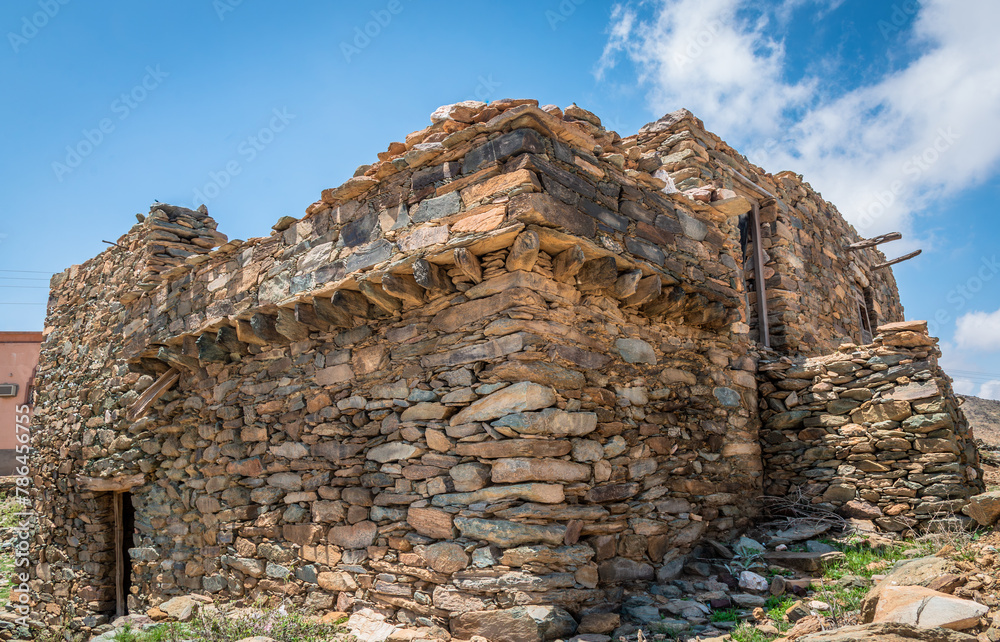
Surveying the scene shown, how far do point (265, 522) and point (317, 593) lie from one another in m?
0.83

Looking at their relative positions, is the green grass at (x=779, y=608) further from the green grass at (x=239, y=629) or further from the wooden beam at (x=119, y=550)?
the wooden beam at (x=119, y=550)

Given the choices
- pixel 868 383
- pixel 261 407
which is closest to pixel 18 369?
pixel 261 407

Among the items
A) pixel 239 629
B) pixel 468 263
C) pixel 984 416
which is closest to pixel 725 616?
pixel 468 263

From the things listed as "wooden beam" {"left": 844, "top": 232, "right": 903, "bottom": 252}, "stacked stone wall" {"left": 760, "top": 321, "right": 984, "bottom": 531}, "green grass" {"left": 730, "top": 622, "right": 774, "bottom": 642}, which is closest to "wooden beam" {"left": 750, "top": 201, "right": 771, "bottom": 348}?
"stacked stone wall" {"left": 760, "top": 321, "right": 984, "bottom": 531}

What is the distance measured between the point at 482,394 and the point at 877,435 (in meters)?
3.28

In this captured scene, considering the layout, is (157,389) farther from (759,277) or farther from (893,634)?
(759,277)

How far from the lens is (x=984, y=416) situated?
66.5 ft

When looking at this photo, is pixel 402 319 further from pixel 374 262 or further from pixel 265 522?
pixel 265 522

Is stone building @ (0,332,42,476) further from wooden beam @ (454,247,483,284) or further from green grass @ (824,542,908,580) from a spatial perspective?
green grass @ (824,542,908,580)

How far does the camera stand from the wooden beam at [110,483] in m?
6.38

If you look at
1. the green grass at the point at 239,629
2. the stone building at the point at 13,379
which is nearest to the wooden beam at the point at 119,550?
the green grass at the point at 239,629

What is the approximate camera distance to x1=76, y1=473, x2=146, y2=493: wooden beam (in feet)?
20.9

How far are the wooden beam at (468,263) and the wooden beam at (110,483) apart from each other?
4.72 meters

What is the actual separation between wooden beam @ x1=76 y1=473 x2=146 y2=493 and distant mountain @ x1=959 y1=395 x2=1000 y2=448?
2016 cm
